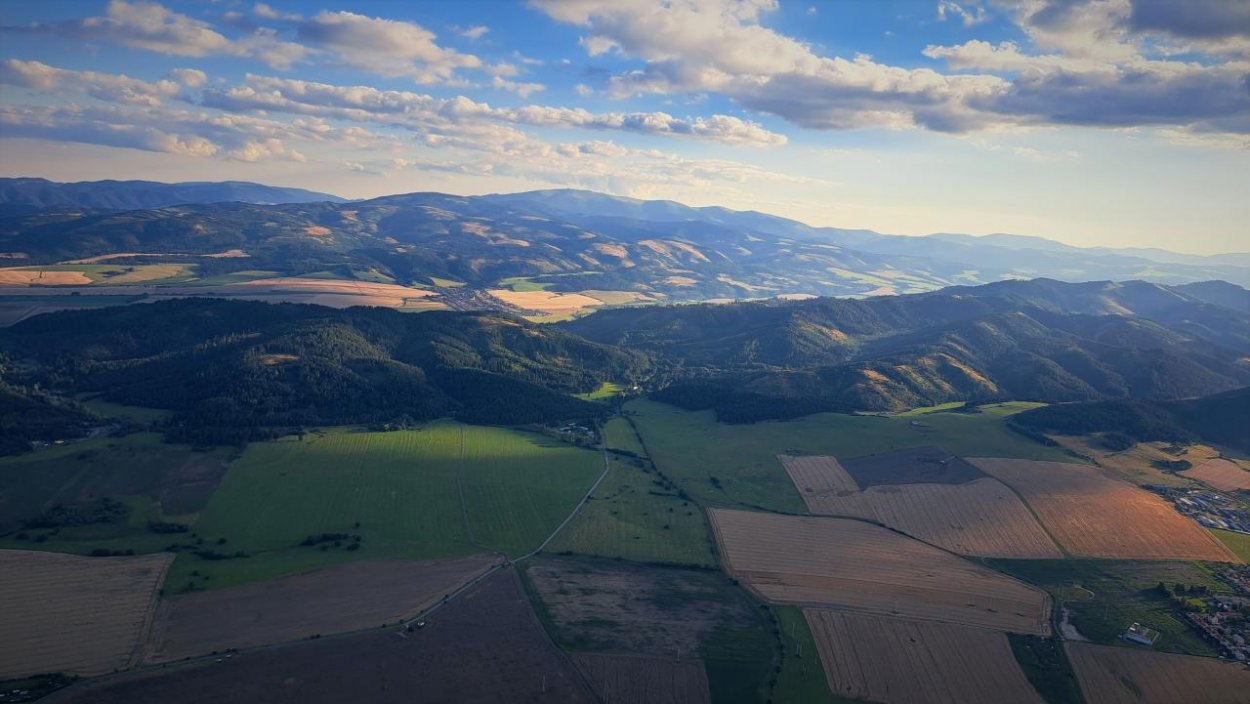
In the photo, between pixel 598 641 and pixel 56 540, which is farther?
pixel 56 540

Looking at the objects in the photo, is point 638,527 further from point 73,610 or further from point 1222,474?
point 1222,474

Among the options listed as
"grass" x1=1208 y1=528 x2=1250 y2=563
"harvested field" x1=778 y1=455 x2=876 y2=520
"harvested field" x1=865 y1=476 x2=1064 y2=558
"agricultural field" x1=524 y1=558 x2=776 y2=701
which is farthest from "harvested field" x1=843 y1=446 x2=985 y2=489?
"agricultural field" x1=524 y1=558 x2=776 y2=701

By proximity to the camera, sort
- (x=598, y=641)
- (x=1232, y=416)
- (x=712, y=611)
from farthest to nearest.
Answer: (x=1232, y=416) < (x=712, y=611) < (x=598, y=641)

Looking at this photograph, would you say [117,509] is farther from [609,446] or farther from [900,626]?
[900,626]

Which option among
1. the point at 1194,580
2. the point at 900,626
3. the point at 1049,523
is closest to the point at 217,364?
the point at 900,626

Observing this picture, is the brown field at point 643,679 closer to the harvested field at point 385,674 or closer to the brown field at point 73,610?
the harvested field at point 385,674

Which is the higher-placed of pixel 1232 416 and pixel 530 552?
pixel 1232 416

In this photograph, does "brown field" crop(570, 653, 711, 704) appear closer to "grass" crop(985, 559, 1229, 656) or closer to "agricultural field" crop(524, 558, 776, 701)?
"agricultural field" crop(524, 558, 776, 701)
